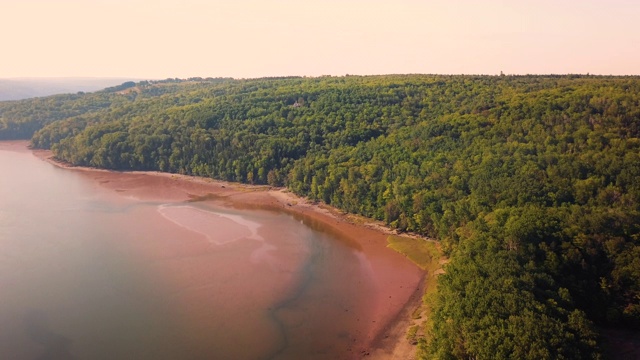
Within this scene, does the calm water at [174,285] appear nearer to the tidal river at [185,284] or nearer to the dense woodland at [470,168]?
the tidal river at [185,284]

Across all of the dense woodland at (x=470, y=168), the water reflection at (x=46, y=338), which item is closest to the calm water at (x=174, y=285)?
the water reflection at (x=46, y=338)

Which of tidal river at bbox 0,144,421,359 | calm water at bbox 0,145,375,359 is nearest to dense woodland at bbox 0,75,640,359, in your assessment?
tidal river at bbox 0,144,421,359

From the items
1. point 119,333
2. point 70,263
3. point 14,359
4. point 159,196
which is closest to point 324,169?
point 159,196

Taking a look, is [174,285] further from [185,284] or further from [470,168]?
[470,168]

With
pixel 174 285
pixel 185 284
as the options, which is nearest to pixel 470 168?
pixel 185 284

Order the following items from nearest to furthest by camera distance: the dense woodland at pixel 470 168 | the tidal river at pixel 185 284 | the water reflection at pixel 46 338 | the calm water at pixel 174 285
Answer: the dense woodland at pixel 470 168 < the water reflection at pixel 46 338 < the calm water at pixel 174 285 < the tidal river at pixel 185 284

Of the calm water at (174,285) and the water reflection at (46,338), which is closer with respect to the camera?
the water reflection at (46,338)

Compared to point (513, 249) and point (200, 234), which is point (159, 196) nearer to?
point (200, 234)
